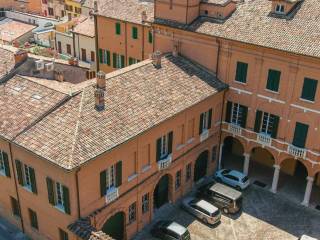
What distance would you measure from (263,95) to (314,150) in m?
6.74

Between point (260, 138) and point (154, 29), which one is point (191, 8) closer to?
point (154, 29)

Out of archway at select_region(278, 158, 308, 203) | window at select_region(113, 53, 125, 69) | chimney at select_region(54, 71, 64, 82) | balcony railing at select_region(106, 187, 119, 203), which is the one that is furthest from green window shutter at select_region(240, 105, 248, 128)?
window at select_region(113, 53, 125, 69)

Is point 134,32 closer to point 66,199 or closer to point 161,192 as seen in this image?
point 161,192

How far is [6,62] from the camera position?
4072cm

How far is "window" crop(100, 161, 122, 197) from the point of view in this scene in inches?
1238

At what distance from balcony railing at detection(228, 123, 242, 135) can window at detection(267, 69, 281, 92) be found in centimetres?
535

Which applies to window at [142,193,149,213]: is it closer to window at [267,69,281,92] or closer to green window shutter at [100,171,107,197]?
green window shutter at [100,171,107,197]

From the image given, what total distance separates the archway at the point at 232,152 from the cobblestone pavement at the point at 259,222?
608cm

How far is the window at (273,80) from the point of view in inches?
1516

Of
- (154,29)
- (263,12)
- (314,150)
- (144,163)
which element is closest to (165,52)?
(154,29)

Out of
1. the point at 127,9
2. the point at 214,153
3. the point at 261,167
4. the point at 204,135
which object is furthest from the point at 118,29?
the point at 261,167

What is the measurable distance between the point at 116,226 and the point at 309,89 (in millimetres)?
20137

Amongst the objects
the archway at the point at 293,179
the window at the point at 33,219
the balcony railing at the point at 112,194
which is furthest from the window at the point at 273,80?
the window at the point at 33,219

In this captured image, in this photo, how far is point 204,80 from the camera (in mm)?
41062
